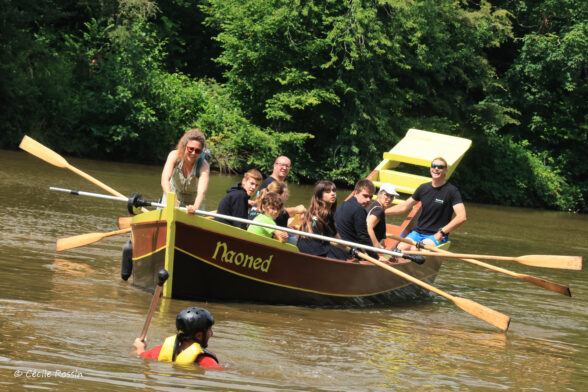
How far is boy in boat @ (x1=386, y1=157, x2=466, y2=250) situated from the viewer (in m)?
10.4

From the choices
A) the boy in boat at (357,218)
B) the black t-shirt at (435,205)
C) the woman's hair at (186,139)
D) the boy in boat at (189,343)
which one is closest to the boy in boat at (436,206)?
the black t-shirt at (435,205)

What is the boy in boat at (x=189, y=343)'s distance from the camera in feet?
17.9

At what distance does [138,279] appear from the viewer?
28.7 feet

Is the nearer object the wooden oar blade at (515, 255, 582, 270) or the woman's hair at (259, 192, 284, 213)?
the woman's hair at (259, 192, 284, 213)

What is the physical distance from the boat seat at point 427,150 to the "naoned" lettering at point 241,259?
5.76 meters

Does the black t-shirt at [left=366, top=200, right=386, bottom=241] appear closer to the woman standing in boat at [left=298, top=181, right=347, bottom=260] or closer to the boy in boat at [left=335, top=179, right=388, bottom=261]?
the boy in boat at [left=335, top=179, right=388, bottom=261]

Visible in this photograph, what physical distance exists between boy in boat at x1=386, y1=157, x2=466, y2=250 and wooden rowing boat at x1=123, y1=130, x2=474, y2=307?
149 centimetres

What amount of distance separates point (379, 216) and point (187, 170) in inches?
87.6

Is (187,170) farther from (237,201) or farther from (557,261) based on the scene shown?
(557,261)

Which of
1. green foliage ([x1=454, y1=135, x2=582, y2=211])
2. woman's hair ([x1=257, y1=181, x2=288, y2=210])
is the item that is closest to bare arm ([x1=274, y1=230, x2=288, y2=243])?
woman's hair ([x1=257, y1=181, x2=288, y2=210])

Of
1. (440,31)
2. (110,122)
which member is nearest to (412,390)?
(110,122)

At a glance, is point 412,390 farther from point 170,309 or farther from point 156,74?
point 156,74

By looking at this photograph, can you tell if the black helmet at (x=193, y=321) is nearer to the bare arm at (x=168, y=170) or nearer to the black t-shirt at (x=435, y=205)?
the bare arm at (x=168, y=170)

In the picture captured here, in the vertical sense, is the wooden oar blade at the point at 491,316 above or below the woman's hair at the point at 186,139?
below
